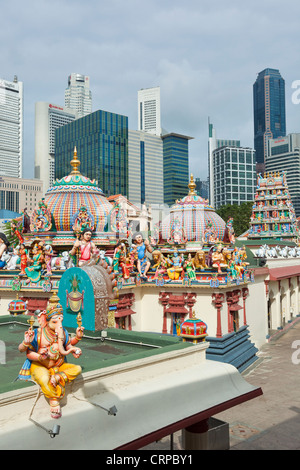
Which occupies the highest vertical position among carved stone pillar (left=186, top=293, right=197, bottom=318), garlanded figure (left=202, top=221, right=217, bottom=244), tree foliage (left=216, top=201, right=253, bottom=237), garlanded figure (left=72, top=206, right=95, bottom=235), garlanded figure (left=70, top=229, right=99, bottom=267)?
tree foliage (left=216, top=201, right=253, bottom=237)

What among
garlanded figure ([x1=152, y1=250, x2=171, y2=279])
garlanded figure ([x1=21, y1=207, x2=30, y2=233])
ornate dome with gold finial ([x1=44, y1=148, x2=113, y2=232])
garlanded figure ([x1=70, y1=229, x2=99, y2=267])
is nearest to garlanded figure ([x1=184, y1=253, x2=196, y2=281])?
garlanded figure ([x1=152, y1=250, x2=171, y2=279])

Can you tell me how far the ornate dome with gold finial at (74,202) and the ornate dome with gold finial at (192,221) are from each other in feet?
18.0

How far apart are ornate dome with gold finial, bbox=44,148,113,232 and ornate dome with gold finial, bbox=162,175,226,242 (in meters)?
5.48

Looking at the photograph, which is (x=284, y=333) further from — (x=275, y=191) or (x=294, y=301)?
(x=275, y=191)

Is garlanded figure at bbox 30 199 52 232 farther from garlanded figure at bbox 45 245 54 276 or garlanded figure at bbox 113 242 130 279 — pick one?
garlanded figure at bbox 113 242 130 279

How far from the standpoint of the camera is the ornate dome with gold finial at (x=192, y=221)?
3113 centimetres

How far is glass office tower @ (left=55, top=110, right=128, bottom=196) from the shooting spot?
14550cm

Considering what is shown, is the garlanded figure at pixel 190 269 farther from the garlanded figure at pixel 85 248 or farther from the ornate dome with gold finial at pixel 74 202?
the ornate dome with gold finial at pixel 74 202

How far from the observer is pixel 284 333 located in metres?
37.0

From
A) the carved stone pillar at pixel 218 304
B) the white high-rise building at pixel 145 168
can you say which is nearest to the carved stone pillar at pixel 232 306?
the carved stone pillar at pixel 218 304

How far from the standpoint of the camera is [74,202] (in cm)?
2762

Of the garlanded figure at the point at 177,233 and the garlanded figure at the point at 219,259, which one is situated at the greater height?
Answer: the garlanded figure at the point at 177,233

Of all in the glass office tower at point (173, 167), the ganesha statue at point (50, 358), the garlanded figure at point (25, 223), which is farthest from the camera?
the glass office tower at point (173, 167)
